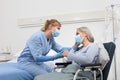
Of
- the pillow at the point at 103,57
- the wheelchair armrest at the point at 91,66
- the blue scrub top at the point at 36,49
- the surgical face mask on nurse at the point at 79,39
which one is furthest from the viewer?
the blue scrub top at the point at 36,49

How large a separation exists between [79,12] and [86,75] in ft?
6.19

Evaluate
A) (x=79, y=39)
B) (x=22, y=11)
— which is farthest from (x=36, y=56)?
(x=22, y=11)

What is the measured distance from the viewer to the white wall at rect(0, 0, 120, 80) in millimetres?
4227

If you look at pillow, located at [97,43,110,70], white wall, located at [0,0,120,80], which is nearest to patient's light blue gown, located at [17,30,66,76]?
pillow, located at [97,43,110,70]

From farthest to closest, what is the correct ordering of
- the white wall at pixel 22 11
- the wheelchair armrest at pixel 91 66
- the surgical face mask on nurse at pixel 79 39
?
1. the white wall at pixel 22 11
2. the surgical face mask on nurse at pixel 79 39
3. the wheelchair armrest at pixel 91 66

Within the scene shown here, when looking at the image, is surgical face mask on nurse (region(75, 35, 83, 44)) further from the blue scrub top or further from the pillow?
the blue scrub top

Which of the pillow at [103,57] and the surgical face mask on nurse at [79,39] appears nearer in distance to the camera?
the pillow at [103,57]

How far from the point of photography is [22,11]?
459cm

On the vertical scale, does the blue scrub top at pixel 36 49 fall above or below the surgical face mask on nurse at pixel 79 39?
below

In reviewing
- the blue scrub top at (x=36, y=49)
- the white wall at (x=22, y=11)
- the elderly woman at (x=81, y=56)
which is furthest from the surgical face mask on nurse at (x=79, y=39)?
the white wall at (x=22, y=11)

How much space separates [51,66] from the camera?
3.52 meters

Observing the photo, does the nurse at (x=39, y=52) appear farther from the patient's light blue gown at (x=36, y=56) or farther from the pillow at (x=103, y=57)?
the pillow at (x=103, y=57)

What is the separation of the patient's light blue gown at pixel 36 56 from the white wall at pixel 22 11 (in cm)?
120

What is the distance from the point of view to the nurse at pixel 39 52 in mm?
3055
